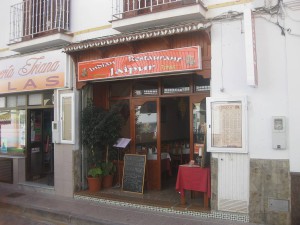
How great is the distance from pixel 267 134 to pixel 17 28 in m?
8.40

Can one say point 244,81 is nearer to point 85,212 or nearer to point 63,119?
point 85,212

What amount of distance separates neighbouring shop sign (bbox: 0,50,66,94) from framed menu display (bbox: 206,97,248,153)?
14.1ft

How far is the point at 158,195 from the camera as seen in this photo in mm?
8109

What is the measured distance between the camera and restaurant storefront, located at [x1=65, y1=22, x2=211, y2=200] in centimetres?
692

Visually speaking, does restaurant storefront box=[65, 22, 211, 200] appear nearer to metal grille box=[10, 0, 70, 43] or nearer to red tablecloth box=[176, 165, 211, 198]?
red tablecloth box=[176, 165, 211, 198]

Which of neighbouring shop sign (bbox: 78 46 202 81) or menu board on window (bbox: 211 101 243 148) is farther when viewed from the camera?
neighbouring shop sign (bbox: 78 46 202 81)

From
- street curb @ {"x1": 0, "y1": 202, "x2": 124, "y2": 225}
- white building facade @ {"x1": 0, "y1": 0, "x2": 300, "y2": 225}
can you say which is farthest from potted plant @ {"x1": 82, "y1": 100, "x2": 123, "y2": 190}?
street curb @ {"x1": 0, "y1": 202, "x2": 124, "y2": 225}

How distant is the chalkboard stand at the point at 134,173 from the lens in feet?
26.9

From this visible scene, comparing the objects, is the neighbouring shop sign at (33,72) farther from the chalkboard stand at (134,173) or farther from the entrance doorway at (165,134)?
the chalkboard stand at (134,173)

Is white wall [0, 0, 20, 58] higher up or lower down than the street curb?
higher up

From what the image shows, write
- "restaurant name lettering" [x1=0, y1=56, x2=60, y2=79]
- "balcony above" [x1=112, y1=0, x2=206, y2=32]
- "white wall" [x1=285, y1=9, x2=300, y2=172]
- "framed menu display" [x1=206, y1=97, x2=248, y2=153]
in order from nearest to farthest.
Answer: "white wall" [x1=285, y1=9, x2=300, y2=172], "framed menu display" [x1=206, y1=97, x2=248, y2=153], "balcony above" [x1=112, y1=0, x2=206, y2=32], "restaurant name lettering" [x1=0, y1=56, x2=60, y2=79]

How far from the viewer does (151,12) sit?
723cm

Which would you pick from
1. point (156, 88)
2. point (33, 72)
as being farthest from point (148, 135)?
point (33, 72)

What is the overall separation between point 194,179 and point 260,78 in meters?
2.67
